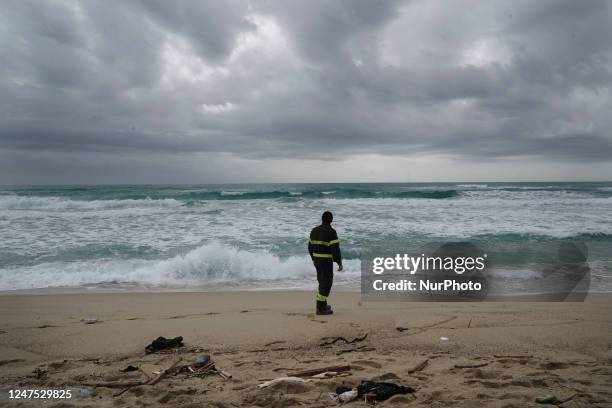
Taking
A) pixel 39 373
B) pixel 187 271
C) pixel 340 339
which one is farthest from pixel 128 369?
pixel 187 271

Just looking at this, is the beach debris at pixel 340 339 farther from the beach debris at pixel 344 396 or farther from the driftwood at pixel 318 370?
the beach debris at pixel 344 396

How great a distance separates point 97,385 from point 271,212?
69.7 feet

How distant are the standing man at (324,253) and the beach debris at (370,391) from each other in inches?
117

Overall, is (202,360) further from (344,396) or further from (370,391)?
(370,391)

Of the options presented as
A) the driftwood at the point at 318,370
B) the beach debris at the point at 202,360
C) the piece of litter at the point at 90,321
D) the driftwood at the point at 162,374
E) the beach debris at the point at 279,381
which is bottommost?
the piece of litter at the point at 90,321

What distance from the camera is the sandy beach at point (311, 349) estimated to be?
11.8 feet

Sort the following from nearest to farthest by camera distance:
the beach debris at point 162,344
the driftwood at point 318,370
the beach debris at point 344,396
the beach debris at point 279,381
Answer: the beach debris at point 344,396 < the beach debris at point 279,381 < the driftwood at point 318,370 < the beach debris at point 162,344

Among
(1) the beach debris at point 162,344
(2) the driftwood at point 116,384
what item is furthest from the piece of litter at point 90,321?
(2) the driftwood at point 116,384

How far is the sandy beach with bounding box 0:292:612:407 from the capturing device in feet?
11.8

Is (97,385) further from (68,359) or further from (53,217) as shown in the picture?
(53,217)

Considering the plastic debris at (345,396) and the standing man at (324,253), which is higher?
the standing man at (324,253)

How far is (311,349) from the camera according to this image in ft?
16.4

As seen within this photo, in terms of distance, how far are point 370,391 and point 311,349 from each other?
1.54 metres

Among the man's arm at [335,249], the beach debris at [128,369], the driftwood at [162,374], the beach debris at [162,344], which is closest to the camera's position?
the driftwood at [162,374]
